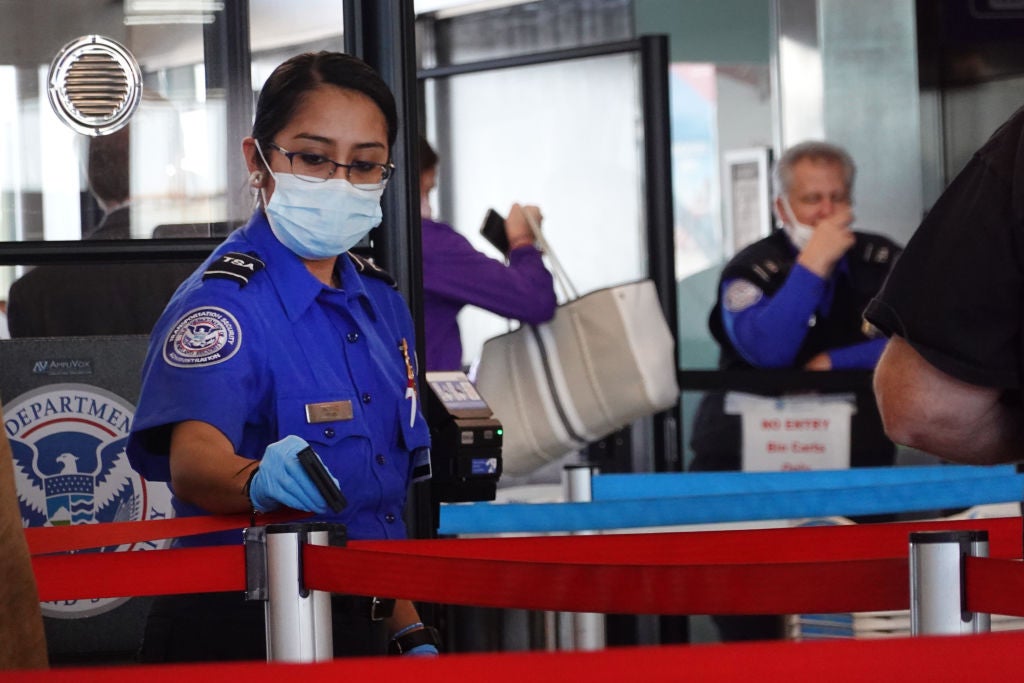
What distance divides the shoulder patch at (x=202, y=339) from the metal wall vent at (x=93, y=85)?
0.66 metres

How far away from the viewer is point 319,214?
7.82 ft

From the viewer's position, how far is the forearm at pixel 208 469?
2.07 meters

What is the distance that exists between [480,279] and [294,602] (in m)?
2.20

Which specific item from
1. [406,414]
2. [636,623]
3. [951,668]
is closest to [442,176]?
[636,623]

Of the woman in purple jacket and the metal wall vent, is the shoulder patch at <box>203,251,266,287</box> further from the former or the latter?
the woman in purple jacket

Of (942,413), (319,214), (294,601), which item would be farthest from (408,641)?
(942,413)

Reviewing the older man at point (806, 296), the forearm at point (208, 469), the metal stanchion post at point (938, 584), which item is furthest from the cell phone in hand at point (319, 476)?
the older man at point (806, 296)

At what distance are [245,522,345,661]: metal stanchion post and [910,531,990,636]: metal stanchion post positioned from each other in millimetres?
623

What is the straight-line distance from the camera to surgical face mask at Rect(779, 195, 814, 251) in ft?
15.6

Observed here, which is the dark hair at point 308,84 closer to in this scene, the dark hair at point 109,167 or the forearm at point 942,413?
the dark hair at point 109,167

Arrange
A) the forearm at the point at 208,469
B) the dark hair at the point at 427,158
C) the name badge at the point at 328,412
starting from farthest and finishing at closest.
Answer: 1. the dark hair at the point at 427,158
2. the name badge at the point at 328,412
3. the forearm at the point at 208,469

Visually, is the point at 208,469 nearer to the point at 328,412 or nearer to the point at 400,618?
the point at 328,412

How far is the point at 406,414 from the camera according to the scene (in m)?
2.30

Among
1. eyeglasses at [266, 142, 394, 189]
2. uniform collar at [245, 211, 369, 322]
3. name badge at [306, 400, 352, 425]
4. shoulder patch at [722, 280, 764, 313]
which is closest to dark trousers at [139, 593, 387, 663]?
name badge at [306, 400, 352, 425]
